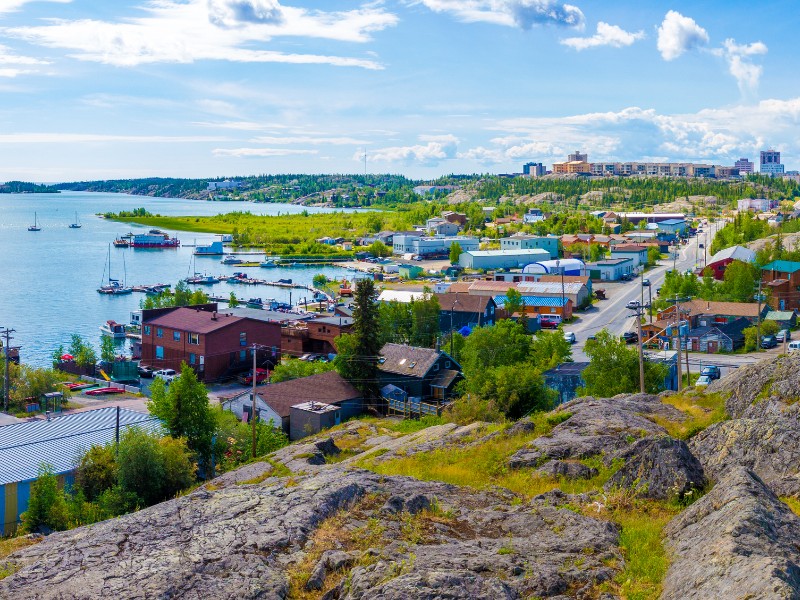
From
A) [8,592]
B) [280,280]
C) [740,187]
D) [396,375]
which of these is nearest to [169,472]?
[8,592]

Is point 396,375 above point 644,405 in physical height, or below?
below

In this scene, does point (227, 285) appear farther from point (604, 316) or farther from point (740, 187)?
point (740, 187)

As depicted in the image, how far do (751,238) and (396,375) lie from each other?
4940cm

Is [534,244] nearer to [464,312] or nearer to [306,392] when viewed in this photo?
[464,312]

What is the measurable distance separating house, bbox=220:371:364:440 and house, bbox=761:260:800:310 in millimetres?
25902

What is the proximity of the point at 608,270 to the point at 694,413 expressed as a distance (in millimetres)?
47717

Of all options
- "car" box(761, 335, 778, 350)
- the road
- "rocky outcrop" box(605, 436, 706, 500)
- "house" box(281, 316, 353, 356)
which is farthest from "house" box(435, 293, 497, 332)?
"rocky outcrop" box(605, 436, 706, 500)

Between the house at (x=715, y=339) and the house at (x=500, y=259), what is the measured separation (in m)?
32.5

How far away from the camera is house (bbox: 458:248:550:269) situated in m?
64.6

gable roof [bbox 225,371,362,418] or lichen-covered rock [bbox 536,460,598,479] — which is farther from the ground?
lichen-covered rock [bbox 536,460,598,479]

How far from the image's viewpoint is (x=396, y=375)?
78.6ft

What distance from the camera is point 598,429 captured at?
30.9ft

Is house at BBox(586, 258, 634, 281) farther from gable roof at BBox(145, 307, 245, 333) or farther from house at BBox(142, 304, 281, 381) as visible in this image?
gable roof at BBox(145, 307, 245, 333)

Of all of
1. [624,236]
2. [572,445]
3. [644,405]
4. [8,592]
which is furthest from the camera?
[624,236]
